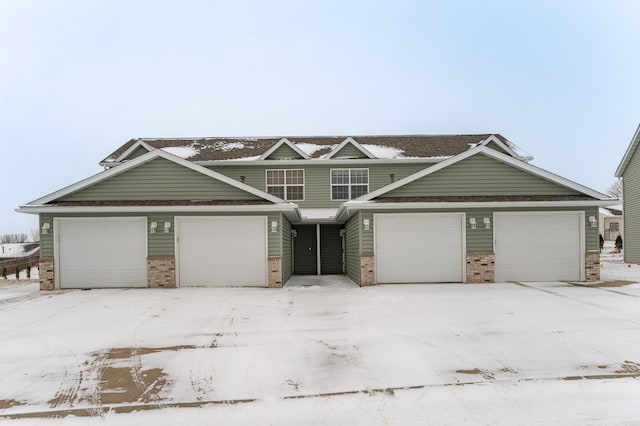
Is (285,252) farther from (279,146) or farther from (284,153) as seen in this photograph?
(279,146)

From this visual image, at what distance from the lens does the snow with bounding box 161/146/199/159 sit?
844 inches

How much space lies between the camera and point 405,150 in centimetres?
2170

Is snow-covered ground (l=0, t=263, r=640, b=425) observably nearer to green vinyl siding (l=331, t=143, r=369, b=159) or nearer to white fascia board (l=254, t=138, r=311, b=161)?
white fascia board (l=254, t=138, r=311, b=161)

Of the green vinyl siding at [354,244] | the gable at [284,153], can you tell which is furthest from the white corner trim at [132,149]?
the green vinyl siding at [354,244]

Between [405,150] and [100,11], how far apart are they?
17.3 m

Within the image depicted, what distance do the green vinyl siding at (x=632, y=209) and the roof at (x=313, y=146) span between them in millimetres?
6727

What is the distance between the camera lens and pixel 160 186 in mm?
15039

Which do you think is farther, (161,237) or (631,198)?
(631,198)

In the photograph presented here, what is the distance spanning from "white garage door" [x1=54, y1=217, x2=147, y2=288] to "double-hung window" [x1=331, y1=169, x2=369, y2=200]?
30.8 feet

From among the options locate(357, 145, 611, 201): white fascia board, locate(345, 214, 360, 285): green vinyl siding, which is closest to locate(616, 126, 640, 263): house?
locate(357, 145, 611, 201): white fascia board

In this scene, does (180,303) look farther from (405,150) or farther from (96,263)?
(405,150)

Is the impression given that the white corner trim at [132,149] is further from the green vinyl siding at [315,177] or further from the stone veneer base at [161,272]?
the stone veneer base at [161,272]

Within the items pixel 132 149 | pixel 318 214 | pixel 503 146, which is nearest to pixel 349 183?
pixel 318 214

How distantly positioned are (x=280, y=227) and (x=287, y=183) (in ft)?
21.0
